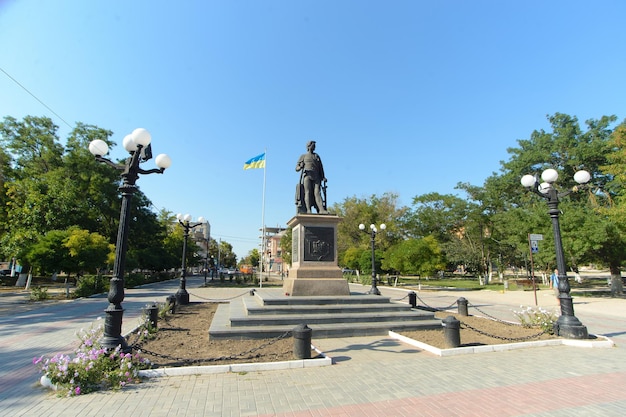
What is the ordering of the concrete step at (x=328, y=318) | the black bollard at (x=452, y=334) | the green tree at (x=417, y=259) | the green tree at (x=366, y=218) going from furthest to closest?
1. the green tree at (x=366, y=218)
2. the green tree at (x=417, y=259)
3. the concrete step at (x=328, y=318)
4. the black bollard at (x=452, y=334)

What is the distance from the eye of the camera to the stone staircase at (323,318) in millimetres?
8608

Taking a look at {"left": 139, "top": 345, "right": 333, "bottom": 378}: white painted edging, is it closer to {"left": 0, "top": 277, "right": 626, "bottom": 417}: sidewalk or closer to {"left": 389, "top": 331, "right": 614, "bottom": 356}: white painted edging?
{"left": 0, "top": 277, "right": 626, "bottom": 417}: sidewalk

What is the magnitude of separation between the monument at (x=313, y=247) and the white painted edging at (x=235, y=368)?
447 centimetres

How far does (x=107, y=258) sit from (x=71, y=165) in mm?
14503

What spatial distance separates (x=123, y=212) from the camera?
685 centimetres

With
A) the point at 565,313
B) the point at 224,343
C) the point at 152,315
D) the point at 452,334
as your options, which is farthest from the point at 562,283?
the point at 152,315

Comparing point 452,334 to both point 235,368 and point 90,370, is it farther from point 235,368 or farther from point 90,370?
point 90,370

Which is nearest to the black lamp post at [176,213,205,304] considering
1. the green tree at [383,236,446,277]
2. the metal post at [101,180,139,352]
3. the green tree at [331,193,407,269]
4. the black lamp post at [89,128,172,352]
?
the black lamp post at [89,128,172,352]

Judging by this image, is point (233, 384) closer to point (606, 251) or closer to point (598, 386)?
point (598, 386)

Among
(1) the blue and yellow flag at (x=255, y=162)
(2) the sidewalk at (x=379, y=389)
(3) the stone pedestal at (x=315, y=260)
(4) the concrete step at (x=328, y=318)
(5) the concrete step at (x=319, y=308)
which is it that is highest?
(1) the blue and yellow flag at (x=255, y=162)

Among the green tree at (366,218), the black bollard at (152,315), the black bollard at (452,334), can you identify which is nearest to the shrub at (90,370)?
the black bollard at (152,315)

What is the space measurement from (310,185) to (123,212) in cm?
702

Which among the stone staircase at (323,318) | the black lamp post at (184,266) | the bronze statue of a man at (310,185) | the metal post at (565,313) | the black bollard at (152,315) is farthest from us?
the black lamp post at (184,266)

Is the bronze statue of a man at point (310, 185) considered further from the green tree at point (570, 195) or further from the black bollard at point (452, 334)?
the green tree at point (570, 195)
